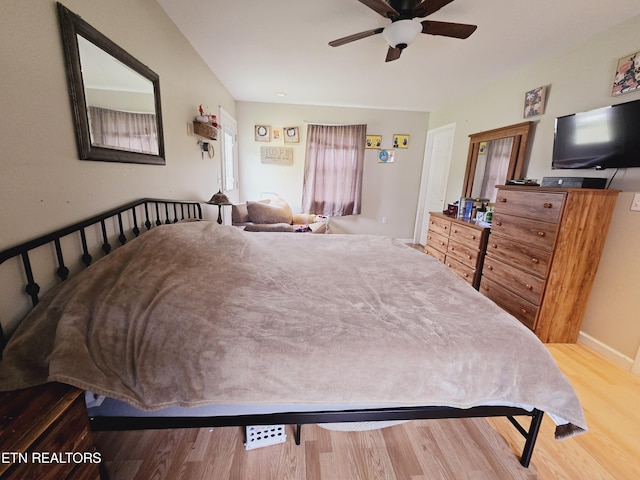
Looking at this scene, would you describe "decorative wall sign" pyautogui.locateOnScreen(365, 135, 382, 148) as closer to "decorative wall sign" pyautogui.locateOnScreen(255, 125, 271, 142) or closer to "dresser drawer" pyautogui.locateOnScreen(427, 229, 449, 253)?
"decorative wall sign" pyautogui.locateOnScreen(255, 125, 271, 142)

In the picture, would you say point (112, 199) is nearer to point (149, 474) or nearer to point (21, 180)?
point (21, 180)

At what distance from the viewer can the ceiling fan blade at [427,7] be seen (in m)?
1.55

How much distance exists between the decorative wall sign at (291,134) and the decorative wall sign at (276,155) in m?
0.15

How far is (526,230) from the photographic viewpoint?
2174 mm

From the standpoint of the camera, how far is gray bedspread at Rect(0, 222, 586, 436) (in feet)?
2.90

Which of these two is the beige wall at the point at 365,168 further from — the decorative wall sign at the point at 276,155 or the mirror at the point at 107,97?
the mirror at the point at 107,97

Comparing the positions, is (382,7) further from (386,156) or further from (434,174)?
(434,174)

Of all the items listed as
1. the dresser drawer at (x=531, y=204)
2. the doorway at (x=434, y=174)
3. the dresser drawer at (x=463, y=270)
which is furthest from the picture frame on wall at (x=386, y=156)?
the dresser drawer at (x=531, y=204)

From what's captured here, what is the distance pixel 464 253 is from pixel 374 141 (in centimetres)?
265

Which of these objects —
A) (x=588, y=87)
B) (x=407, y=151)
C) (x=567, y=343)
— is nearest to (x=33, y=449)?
(x=567, y=343)

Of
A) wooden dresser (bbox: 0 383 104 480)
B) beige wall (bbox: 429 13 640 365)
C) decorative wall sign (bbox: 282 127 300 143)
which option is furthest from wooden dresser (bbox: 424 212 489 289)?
wooden dresser (bbox: 0 383 104 480)

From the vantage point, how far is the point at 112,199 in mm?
1428

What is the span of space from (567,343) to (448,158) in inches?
117

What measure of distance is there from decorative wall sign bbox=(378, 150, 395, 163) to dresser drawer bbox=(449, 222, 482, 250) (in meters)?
2.04
